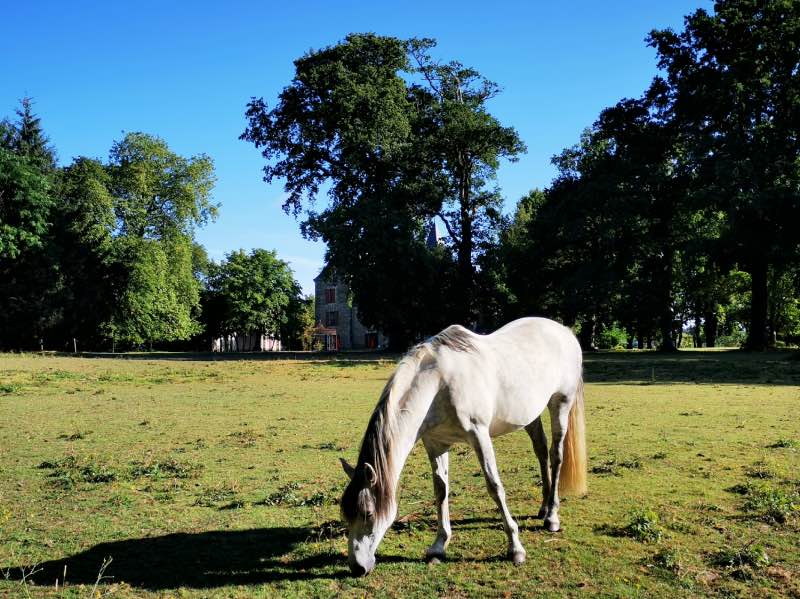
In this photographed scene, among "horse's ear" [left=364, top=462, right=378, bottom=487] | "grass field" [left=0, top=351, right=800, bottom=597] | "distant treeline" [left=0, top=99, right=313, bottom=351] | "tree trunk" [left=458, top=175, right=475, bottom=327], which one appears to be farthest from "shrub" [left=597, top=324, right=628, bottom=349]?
"horse's ear" [left=364, top=462, right=378, bottom=487]

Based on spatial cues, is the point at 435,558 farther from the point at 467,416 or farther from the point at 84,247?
the point at 84,247

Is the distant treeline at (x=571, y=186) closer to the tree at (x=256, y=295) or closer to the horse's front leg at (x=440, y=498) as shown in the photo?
the horse's front leg at (x=440, y=498)

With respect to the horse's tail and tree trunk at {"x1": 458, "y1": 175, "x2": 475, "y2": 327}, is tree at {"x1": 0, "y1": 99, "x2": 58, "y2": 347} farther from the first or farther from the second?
the horse's tail

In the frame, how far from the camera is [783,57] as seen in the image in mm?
34250

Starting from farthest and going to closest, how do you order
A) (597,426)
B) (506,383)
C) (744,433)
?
(597,426) < (744,433) < (506,383)

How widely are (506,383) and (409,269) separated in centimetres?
3523

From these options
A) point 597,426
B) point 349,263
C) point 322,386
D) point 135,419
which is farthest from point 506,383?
point 349,263

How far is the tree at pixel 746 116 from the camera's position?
31.3 meters

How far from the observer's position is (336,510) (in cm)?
715

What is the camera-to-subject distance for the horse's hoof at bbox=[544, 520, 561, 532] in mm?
6227

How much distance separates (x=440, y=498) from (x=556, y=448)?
1.64m

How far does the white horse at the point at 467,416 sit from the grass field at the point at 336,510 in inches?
16.3

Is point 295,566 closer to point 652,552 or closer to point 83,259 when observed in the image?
point 652,552

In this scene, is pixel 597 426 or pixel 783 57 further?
pixel 783 57
